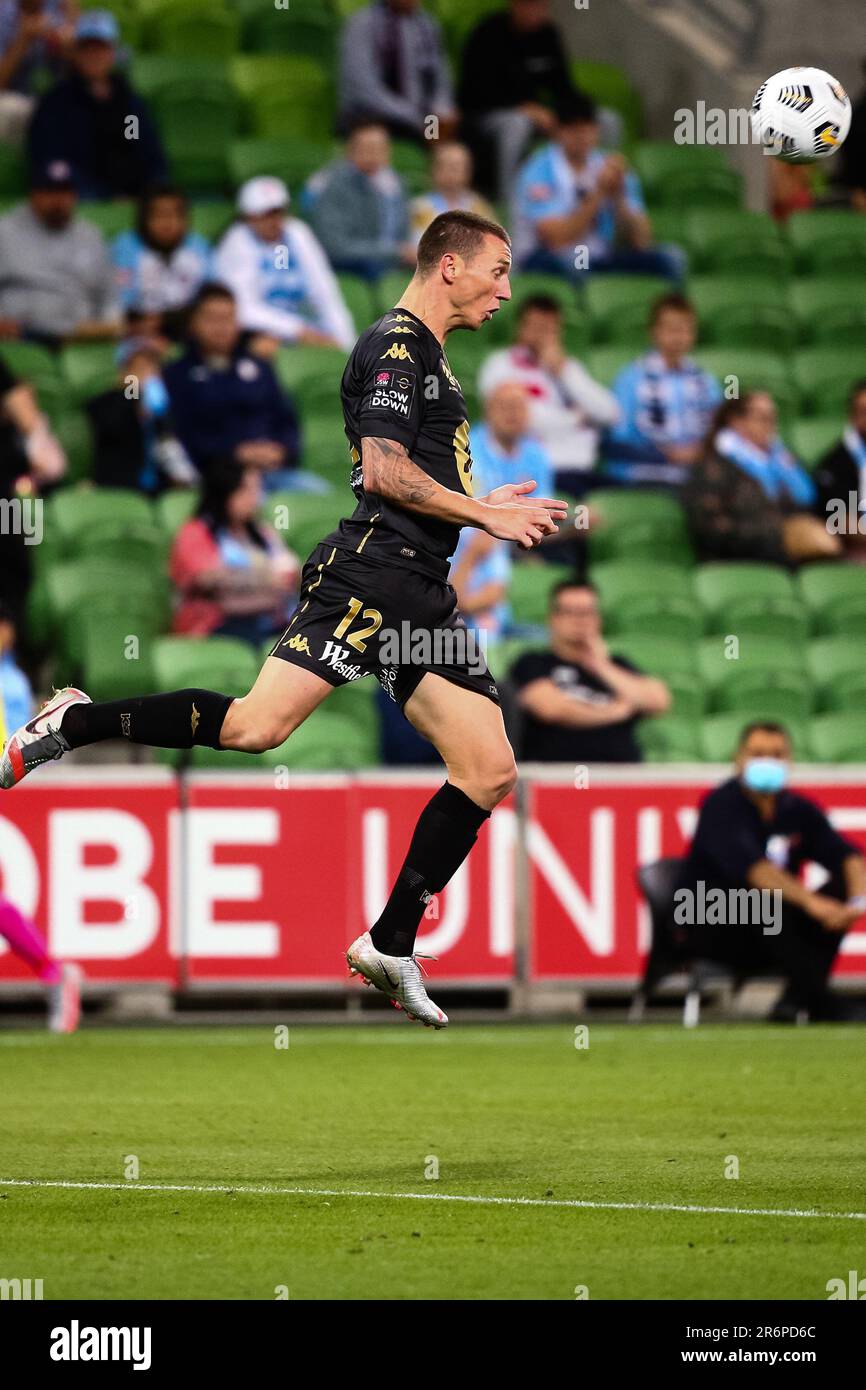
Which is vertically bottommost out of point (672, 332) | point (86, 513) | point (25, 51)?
point (86, 513)

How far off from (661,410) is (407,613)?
9035 mm

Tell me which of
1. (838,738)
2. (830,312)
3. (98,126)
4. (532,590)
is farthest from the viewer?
(830,312)

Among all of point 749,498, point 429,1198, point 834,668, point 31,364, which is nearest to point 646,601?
point 749,498

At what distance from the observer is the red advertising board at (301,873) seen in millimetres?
12789

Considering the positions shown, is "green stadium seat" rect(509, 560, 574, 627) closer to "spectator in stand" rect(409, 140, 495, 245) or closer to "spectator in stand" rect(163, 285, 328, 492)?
"spectator in stand" rect(163, 285, 328, 492)

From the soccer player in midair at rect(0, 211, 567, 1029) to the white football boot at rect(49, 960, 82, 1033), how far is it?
4.08 metres

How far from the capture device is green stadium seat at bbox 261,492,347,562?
14.7 m

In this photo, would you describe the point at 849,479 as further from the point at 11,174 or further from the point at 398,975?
the point at 398,975

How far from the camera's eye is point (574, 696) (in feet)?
45.4

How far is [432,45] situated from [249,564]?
520 centimetres

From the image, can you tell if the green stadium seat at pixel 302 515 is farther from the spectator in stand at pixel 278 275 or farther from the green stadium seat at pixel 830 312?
the green stadium seat at pixel 830 312

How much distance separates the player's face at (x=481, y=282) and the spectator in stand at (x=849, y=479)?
346 inches

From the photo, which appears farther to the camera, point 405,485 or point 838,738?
point 838,738

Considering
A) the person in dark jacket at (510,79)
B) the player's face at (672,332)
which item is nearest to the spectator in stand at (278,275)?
the player's face at (672,332)
